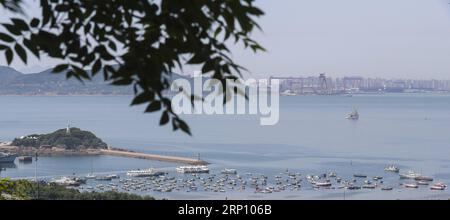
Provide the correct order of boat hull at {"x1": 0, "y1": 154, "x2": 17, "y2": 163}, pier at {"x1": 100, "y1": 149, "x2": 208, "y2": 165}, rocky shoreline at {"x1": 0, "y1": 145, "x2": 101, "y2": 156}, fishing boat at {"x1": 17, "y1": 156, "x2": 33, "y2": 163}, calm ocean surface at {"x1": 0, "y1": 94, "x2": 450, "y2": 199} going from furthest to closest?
rocky shoreline at {"x1": 0, "y1": 145, "x2": 101, "y2": 156} → pier at {"x1": 100, "y1": 149, "x2": 208, "y2": 165} → fishing boat at {"x1": 17, "y1": 156, "x2": 33, "y2": 163} → calm ocean surface at {"x1": 0, "y1": 94, "x2": 450, "y2": 199} → boat hull at {"x1": 0, "y1": 154, "x2": 17, "y2": 163}

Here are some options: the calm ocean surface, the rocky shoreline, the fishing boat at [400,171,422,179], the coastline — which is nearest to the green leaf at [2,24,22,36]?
the calm ocean surface

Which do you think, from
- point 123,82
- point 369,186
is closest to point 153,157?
point 369,186

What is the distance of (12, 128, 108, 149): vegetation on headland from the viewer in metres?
34.2

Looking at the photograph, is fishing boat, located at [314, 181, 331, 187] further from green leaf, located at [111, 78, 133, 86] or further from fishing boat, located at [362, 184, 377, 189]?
green leaf, located at [111, 78, 133, 86]

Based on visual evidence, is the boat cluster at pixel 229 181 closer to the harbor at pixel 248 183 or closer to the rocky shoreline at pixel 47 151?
the harbor at pixel 248 183

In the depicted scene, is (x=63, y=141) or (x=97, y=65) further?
(x=63, y=141)

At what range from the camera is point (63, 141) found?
34.8 metres

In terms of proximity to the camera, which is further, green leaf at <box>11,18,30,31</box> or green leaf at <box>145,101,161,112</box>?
green leaf at <box>11,18,30,31</box>

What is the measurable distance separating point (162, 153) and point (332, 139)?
34.5ft

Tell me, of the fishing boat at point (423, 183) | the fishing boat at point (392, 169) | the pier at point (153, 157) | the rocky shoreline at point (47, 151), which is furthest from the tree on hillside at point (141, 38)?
the rocky shoreline at point (47, 151)

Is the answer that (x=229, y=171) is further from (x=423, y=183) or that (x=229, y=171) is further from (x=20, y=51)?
(x=20, y=51)
